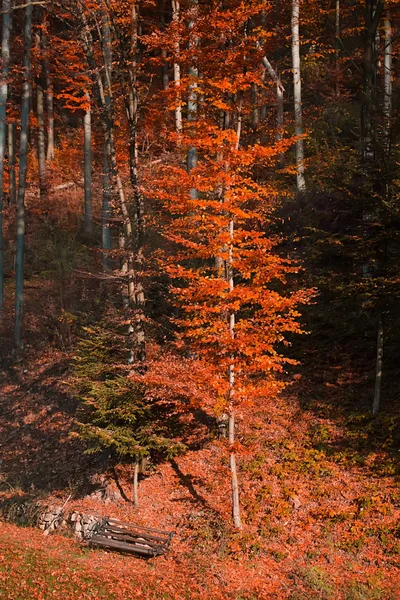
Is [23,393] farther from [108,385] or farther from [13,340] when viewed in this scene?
[108,385]

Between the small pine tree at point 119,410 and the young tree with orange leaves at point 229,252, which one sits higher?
the young tree with orange leaves at point 229,252

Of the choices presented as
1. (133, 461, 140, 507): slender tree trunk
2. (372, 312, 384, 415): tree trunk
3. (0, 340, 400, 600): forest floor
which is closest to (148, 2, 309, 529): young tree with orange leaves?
(0, 340, 400, 600): forest floor

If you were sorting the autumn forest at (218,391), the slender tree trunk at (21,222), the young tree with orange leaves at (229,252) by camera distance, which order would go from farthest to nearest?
1. the slender tree trunk at (21,222)
2. the young tree with orange leaves at (229,252)
3. the autumn forest at (218,391)

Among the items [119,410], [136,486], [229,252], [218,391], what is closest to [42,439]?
[136,486]

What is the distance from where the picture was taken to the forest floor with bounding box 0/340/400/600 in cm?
999

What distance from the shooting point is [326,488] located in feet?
39.0

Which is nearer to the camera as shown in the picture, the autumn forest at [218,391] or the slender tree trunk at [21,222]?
the autumn forest at [218,391]

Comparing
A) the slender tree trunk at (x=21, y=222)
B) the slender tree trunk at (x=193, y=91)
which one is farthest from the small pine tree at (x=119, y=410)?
the slender tree trunk at (x=21, y=222)

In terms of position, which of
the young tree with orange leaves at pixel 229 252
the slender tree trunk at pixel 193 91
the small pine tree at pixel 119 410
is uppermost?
the slender tree trunk at pixel 193 91

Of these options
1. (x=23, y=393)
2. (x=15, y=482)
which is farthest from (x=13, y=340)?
(x=15, y=482)

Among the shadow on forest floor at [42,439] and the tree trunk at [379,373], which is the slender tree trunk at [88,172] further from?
the tree trunk at [379,373]

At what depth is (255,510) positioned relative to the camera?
470 inches

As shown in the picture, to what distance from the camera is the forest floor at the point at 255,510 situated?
9.99m

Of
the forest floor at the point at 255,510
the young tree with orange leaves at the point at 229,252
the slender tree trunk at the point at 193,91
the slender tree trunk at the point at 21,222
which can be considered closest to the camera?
the forest floor at the point at 255,510
